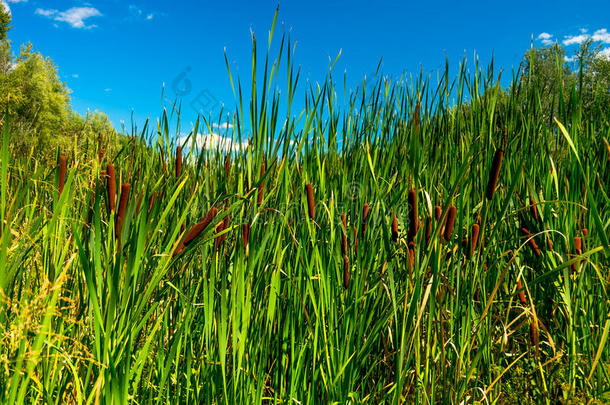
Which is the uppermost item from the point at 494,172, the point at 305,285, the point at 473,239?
the point at 494,172

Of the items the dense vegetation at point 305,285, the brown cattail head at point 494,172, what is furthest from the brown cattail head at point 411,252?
the brown cattail head at point 494,172

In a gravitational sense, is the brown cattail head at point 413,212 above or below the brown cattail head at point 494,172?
below

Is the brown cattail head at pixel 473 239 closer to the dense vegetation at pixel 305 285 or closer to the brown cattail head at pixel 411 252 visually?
the dense vegetation at pixel 305 285

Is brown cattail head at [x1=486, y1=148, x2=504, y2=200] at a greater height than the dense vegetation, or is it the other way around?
brown cattail head at [x1=486, y1=148, x2=504, y2=200]

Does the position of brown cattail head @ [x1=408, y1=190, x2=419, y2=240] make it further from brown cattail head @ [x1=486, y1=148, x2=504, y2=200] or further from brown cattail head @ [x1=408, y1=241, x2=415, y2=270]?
brown cattail head @ [x1=486, y1=148, x2=504, y2=200]

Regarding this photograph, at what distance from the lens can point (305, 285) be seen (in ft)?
4.62

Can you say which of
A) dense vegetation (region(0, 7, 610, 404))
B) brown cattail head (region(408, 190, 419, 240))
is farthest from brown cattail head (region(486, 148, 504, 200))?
brown cattail head (region(408, 190, 419, 240))

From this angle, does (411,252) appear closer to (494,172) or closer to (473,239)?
(473,239)

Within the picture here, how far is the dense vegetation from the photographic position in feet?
3.07

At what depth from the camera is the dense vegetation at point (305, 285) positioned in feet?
3.07

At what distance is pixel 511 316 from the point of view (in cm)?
168

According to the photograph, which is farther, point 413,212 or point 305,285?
point 305,285

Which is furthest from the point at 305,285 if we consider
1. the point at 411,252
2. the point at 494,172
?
the point at 494,172

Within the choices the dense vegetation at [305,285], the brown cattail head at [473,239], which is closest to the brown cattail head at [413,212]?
the dense vegetation at [305,285]
